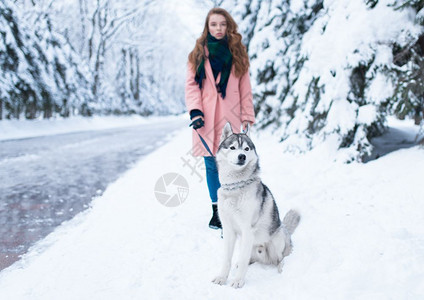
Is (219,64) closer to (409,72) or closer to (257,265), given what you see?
(257,265)

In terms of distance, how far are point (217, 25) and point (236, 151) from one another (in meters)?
1.67

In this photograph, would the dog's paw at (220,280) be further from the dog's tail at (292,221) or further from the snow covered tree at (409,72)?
the snow covered tree at (409,72)

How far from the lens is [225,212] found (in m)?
2.46

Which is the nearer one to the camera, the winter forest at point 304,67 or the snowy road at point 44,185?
the snowy road at point 44,185

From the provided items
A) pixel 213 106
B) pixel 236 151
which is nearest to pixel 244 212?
pixel 236 151

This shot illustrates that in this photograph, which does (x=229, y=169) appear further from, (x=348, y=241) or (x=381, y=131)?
(x=381, y=131)

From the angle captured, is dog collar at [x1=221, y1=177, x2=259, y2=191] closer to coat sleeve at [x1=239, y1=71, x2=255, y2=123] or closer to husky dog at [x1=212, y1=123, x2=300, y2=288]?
husky dog at [x1=212, y1=123, x2=300, y2=288]

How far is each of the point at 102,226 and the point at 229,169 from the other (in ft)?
6.34

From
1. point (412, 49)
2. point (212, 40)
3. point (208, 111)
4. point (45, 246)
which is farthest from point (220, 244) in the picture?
point (412, 49)

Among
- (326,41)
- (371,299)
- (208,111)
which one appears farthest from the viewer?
(326,41)

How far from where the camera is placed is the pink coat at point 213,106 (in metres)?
3.32

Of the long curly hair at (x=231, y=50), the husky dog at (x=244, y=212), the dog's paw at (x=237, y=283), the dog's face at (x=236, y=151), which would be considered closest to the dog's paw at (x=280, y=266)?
the husky dog at (x=244, y=212)

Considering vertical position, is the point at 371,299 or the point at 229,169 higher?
the point at 229,169

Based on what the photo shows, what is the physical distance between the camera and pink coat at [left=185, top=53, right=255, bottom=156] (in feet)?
10.9
